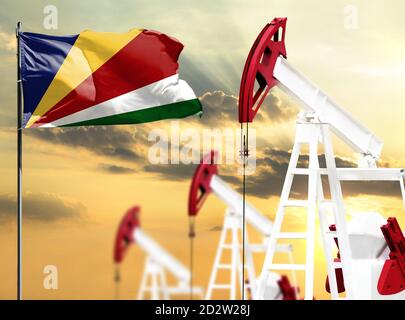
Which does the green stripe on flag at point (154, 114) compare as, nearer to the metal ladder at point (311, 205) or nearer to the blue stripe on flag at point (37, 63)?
the blue stripe on flag at point (37, 63)

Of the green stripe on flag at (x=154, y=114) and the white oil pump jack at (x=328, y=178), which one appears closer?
the green stripe on flag at (x=154, y=114)

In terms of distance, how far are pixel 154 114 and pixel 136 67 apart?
89 centimetres

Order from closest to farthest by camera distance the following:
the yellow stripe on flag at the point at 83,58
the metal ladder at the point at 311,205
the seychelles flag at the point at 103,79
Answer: the seychelles flag at the point at 103,79 < the yellow stripe on flag at the point at 83,58 < the metal ladder at the point at 311,205

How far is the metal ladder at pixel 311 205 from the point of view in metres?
21.6

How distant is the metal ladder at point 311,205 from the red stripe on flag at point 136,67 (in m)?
3.28

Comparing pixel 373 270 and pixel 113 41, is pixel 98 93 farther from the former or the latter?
pixel 373 270

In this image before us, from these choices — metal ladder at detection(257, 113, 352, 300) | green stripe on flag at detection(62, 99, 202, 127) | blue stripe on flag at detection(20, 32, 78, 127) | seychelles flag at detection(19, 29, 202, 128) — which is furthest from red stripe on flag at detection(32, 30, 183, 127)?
metal ladder at detection(257, 113, 352, 300)

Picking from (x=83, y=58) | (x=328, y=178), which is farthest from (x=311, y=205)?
(x=83, y=58)

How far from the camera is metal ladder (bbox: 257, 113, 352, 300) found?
21.6m

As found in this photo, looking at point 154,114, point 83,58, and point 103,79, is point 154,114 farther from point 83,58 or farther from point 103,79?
point 83,58

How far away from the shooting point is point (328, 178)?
22.0 meters

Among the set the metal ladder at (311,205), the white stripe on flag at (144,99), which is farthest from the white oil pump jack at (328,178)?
the white stripe on flag at (144,99)

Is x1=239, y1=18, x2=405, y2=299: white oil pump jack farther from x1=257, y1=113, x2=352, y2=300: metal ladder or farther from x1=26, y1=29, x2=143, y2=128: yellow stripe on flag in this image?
x1=26, y1=29, x2=143, y2=128: yellow stripe on flag

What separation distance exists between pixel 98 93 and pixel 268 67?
11.0ft
